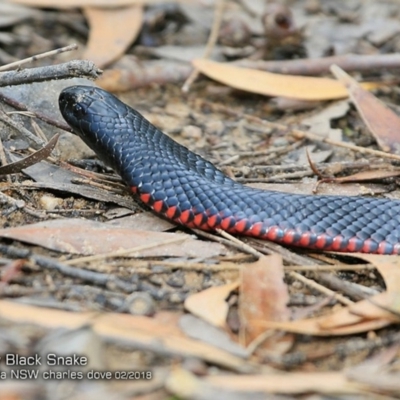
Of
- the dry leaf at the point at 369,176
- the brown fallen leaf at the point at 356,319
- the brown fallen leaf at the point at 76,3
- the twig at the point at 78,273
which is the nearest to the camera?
the brown fallen leaf at the point at 356,319

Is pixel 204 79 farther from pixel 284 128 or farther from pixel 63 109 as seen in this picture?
pixel 63 109

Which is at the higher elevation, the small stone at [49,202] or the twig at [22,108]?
the twig at [22,108]

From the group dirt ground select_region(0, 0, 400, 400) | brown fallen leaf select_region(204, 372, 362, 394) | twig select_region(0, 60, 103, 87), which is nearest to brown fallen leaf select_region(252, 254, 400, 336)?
dirt ground select_region(0, 0, 400, 400)

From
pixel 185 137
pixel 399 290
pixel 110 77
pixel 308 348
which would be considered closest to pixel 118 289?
pixel 308 348

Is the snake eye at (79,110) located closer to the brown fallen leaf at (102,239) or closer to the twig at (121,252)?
the brown fallen leaf at (102,239)

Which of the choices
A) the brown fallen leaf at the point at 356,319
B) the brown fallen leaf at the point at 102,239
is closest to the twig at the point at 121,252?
the brown fallen leaf at the point at 102,239
